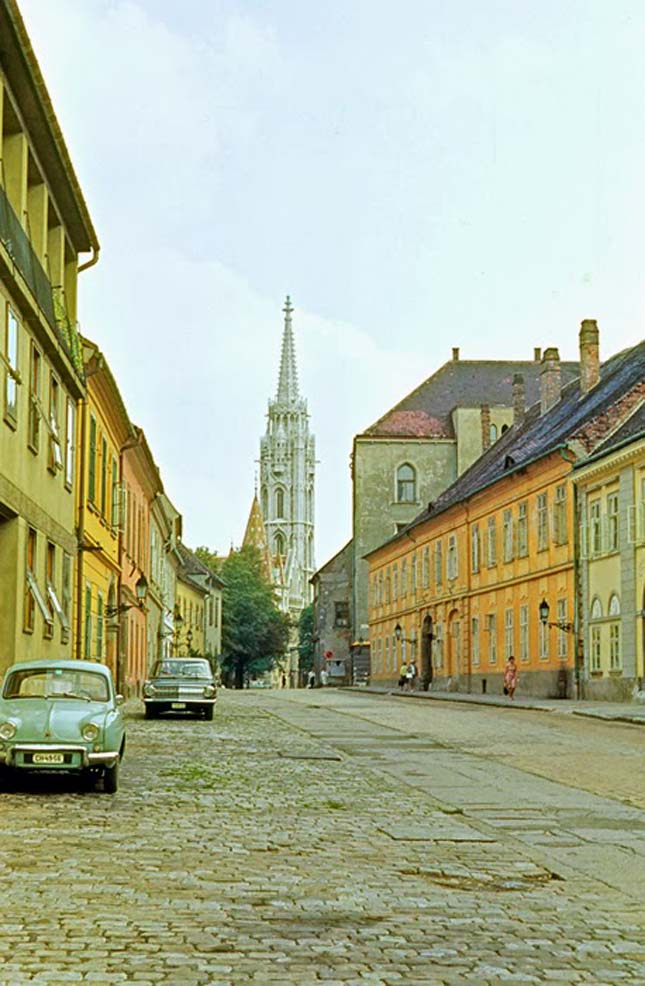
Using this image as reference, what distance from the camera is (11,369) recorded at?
21156 millimetres

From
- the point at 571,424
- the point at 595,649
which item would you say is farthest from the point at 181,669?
the point at 571,424

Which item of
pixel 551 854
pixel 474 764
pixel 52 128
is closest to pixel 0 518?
pixel 52 128

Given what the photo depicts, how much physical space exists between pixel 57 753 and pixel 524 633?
37239 mm

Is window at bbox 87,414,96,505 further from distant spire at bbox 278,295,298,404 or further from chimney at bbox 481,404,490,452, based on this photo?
distant spire at bbox 278,295,298,404

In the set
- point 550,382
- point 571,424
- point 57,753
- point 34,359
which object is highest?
point 550,382

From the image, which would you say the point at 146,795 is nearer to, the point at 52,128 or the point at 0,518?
the point at 0,518

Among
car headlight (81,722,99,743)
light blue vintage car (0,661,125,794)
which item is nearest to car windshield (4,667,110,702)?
light blue vintage car (0,661,125,794)

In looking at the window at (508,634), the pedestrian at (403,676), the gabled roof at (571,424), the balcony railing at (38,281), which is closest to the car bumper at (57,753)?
the balcony railing at (38,281)

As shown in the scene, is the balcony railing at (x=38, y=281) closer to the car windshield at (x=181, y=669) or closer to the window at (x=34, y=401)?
the window at (x=34, y=401)

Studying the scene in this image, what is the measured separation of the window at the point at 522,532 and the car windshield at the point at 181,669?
61.5ft

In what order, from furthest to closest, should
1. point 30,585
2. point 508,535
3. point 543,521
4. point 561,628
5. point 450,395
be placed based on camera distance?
point 450,395 < point 508,535 < point 543,521 < point 561,628 < point 30,585

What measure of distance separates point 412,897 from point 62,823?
4464 mm

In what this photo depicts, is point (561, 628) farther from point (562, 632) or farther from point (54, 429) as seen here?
point (54, 429)

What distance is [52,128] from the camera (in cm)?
2386
